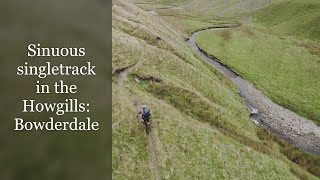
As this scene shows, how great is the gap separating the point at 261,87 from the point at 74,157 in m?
52.2

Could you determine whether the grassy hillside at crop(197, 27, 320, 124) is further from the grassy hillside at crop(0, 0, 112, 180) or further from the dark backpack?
the grassy hillside at crop(0, 0, 112, 180)

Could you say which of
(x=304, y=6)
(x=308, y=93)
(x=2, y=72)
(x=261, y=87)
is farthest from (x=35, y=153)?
(x=304, y=6)

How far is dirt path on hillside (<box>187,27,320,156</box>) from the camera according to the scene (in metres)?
54.5

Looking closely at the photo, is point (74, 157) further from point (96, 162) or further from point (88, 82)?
point (88, 82)

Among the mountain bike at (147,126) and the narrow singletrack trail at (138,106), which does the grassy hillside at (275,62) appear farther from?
the mountain bike at (147,126)

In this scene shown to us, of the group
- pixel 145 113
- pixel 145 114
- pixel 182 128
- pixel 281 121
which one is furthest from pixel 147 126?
pixel 281 121

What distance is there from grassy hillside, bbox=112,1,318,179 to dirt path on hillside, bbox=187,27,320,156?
10.2 feet

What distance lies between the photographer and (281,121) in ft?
196

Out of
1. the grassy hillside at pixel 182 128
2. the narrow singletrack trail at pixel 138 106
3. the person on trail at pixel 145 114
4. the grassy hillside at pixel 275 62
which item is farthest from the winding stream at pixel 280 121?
the person on trail at pixel 145 114

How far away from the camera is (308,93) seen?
7400cm

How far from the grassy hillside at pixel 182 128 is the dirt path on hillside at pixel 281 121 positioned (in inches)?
122

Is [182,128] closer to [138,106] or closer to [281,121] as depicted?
[138,106]

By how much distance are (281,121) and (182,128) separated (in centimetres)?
2584

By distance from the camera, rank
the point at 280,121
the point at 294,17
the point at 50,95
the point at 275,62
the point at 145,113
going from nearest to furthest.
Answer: the point at 145,113, the point at 50,95, the point at 280,121, the point at 275,62, the point at 294,17
